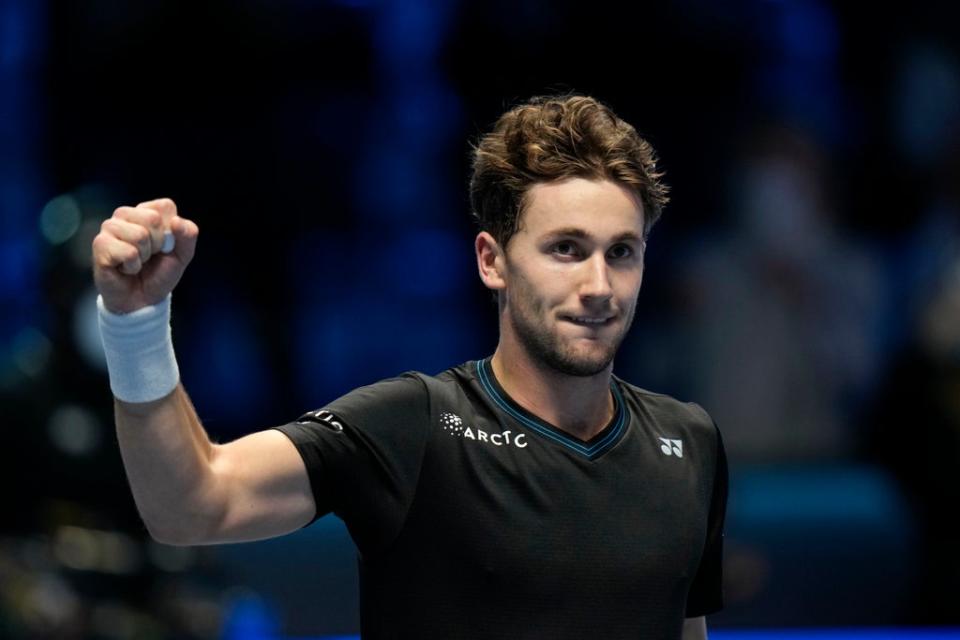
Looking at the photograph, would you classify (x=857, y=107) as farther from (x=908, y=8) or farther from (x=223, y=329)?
(x=223, y=329)

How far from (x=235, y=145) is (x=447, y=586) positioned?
548cm

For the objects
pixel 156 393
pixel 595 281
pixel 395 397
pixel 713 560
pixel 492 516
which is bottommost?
pixel 713 560

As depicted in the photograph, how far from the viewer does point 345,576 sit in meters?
7.39

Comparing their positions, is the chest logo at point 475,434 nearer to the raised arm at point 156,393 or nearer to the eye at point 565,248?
the eye at point 565,248

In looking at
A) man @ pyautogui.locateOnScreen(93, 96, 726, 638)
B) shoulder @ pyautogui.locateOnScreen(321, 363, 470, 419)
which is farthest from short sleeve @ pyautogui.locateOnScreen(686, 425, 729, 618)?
shoulder @ pyautogui.locateOnScreen(321, 363, 470, 419)

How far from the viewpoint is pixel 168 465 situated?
8.61ft

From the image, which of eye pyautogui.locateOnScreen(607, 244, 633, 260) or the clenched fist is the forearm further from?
eye pyautogui.locateOnScreen(607, 244, 633, 260)

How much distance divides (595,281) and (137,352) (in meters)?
0.98

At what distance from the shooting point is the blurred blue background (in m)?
7.83

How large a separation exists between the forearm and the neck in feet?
2.61

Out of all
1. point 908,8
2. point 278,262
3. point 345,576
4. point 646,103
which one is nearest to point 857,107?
point 908,8

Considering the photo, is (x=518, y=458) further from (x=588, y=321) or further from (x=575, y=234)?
(x=575, y=234)

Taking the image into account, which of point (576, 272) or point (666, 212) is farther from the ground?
point (576, 272)

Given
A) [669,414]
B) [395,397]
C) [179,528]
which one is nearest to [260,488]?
[179,528]
